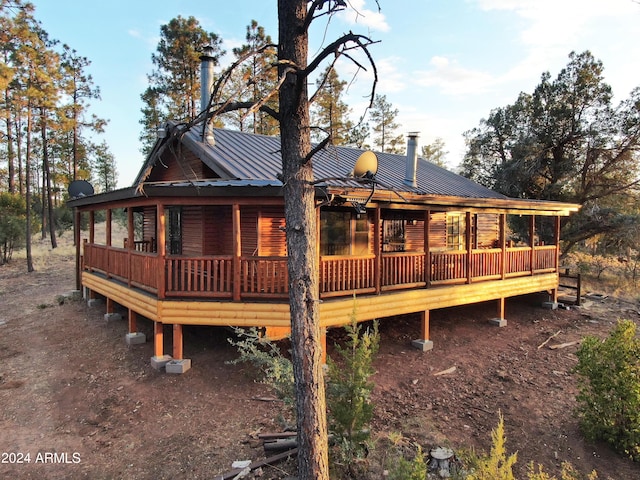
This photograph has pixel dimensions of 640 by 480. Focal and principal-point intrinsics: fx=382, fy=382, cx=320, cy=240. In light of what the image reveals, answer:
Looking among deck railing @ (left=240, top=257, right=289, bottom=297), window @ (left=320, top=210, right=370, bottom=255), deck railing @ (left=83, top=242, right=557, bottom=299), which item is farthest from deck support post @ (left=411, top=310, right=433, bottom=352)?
deck railing @ (left=240, top=257, right=289, bottom=297)

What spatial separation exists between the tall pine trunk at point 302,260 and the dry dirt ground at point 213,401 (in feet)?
3.77

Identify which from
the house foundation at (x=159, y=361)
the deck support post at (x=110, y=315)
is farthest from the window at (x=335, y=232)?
the deck support post at (x=110, y=315)

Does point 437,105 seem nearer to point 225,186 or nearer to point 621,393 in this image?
point 225,186

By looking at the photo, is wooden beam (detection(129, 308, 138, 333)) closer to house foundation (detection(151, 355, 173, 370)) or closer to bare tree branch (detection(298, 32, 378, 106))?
house foundation (detection(151, 355, 173, 370))

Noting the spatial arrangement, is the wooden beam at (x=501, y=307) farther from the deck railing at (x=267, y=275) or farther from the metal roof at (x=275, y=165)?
the deck railing at (x=267, y=275)

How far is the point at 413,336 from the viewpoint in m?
9.98

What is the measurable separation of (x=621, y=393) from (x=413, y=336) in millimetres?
4812

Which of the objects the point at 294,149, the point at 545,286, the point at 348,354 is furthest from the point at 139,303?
the point at 545,286

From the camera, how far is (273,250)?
977cm

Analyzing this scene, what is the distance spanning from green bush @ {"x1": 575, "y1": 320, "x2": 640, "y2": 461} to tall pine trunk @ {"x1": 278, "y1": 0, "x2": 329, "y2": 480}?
4562 millimetres

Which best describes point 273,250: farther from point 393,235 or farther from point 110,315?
point 110,315

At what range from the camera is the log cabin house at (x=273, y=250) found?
24.7 ft

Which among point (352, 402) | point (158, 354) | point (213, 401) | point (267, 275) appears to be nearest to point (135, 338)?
point (158, 354)

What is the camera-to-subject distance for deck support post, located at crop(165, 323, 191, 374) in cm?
745
